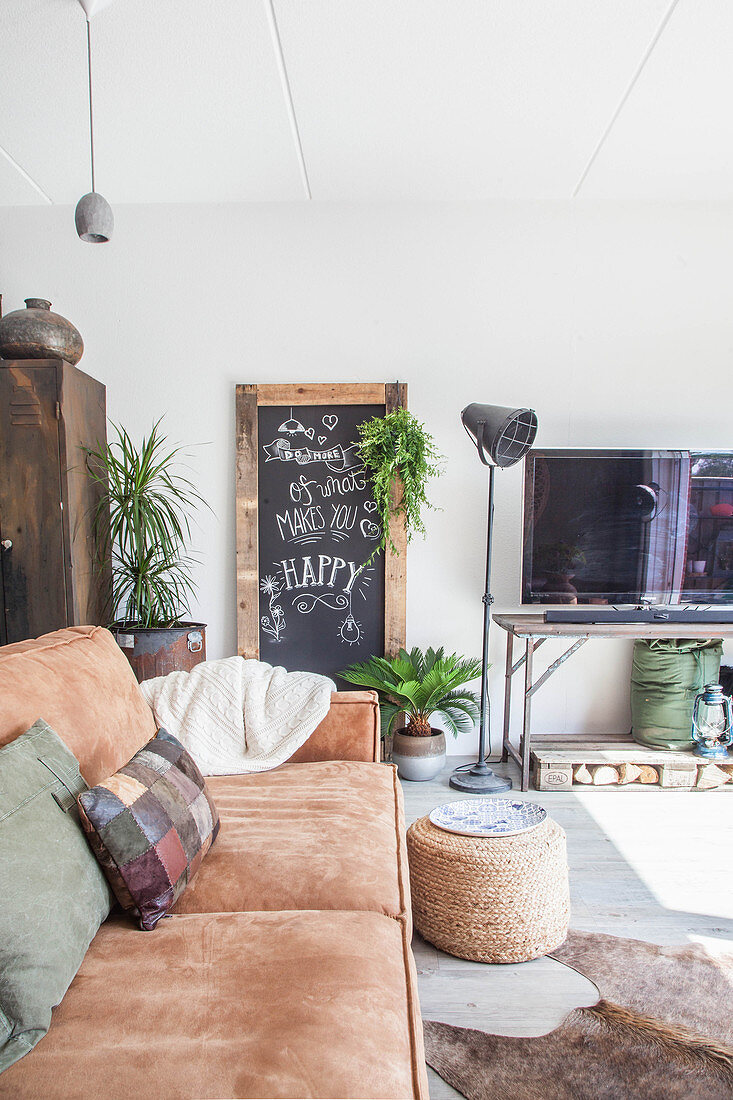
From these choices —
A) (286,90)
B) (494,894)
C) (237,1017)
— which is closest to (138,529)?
(286,90)

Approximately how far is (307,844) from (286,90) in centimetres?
263

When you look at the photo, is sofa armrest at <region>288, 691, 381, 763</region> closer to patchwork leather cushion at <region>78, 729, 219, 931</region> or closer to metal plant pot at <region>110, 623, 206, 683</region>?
patchwork leather cushion at <region>78, 729, 219, 931</region>

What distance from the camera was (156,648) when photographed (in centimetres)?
297

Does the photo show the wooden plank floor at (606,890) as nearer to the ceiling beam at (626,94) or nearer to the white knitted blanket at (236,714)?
the white knitted blanket at (236,714)

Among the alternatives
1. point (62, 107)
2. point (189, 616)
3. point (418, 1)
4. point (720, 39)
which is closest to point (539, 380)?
point (720, 39)

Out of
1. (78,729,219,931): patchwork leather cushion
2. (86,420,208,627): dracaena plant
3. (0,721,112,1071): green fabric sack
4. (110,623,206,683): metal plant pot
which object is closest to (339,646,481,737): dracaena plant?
(110,623,206,683): metal plant pot

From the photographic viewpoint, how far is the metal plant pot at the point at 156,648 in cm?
295

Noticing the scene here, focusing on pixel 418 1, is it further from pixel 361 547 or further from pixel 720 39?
pixel 361 547

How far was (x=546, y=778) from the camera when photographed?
3.16 m

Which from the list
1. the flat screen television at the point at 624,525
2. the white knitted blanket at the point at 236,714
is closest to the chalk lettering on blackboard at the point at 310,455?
the flat screen television at the point at 624,525

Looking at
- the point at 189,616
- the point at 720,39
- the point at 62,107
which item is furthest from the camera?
the point at 189,616

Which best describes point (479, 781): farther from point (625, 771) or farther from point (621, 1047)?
point (621, 1047)

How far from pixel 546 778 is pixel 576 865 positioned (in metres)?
0.72

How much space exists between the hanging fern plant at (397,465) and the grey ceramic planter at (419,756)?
0.91 metres
